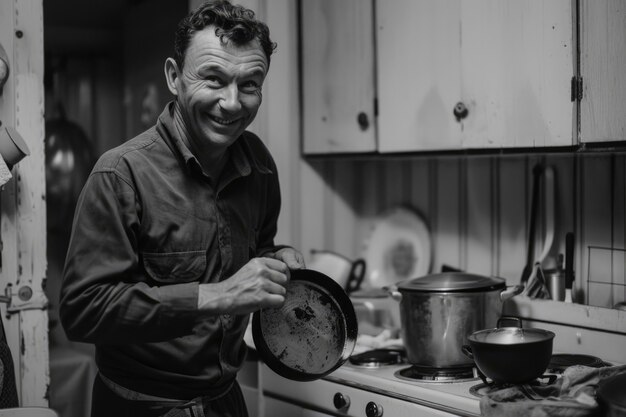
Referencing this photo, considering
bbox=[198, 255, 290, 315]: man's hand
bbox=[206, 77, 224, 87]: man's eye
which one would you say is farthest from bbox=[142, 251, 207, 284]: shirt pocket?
bbox=[206, 77, 224, 87]: man's eye

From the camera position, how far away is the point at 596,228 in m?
2.34

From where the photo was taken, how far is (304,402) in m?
2.40

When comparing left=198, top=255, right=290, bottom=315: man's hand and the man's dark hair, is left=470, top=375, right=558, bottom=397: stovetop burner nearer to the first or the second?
left=198, top=255, right=290, bottom=315: man's hand

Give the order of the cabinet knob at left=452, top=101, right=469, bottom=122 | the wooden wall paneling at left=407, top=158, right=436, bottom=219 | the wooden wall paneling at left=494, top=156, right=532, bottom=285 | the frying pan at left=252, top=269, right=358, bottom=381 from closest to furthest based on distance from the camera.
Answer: the frying pan at left=252, top=269, right=358, bottom=381 → the cabinet knob at left=452, top=101, right=469, bottom=122 → the wooden wall paneling at left=494, top=156, right=532, bottom=285 → the wooden wall paneling at left=407, top=158, right=436, bottom=219

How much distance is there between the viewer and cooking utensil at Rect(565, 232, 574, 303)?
2324 millimetres

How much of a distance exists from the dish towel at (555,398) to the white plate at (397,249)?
101 centimetres

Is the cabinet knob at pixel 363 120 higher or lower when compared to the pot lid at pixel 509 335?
higher

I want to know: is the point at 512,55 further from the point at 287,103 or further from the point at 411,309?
the point at 287,103

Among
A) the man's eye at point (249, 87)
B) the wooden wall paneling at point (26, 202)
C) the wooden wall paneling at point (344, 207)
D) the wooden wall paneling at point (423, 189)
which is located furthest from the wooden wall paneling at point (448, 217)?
the wooden wall paneling at point (26, 202)

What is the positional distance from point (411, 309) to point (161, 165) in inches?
34.3

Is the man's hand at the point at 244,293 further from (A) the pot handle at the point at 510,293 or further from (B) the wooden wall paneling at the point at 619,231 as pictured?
(B) the wooden wall paneling at the point at 619,231

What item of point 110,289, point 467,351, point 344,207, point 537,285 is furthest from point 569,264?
point 110,289

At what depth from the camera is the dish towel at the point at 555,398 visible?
1636 mm

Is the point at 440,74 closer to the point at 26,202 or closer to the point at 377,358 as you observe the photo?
the point at 377,358
